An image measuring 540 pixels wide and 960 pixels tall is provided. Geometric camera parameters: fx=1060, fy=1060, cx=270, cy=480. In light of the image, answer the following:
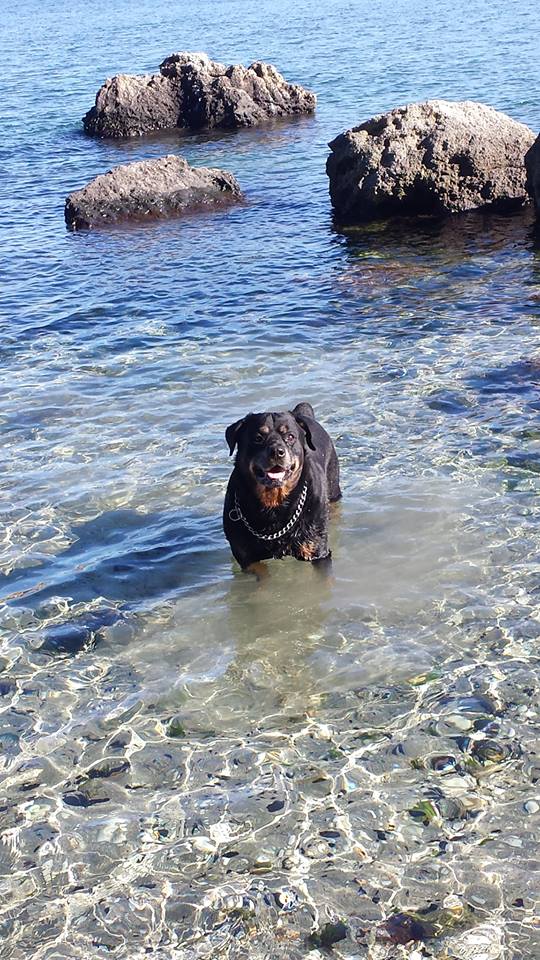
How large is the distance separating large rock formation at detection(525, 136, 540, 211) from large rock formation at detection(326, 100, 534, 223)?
0.78m

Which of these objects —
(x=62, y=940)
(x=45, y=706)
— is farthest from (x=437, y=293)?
(x=62, y=940)

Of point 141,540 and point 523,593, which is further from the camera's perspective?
point 141,540

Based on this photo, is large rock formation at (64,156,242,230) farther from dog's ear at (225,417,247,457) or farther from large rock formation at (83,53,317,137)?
→ dog's ear at (225,417,247,457)

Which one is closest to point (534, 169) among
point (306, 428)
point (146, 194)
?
point (146, 194)

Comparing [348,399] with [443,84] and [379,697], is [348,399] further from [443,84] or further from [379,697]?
Result: [443,84]

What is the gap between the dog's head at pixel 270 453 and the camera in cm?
739

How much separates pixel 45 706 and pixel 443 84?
26.9 metres

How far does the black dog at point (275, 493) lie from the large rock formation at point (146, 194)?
13.1 metres

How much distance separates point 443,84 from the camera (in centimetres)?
2980

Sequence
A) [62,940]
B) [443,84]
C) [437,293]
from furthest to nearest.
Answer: [443,84]
[437,293]
[62,940]

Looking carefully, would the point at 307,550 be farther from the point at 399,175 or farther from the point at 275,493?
the point at 399,175

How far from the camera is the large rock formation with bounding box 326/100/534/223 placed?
18.2 metres

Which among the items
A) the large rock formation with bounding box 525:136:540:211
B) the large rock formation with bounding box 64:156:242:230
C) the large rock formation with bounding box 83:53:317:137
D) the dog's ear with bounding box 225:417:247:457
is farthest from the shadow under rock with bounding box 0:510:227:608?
the large rock formation with bounding box 83:53:317:137

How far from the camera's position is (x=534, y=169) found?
57.1 feet
